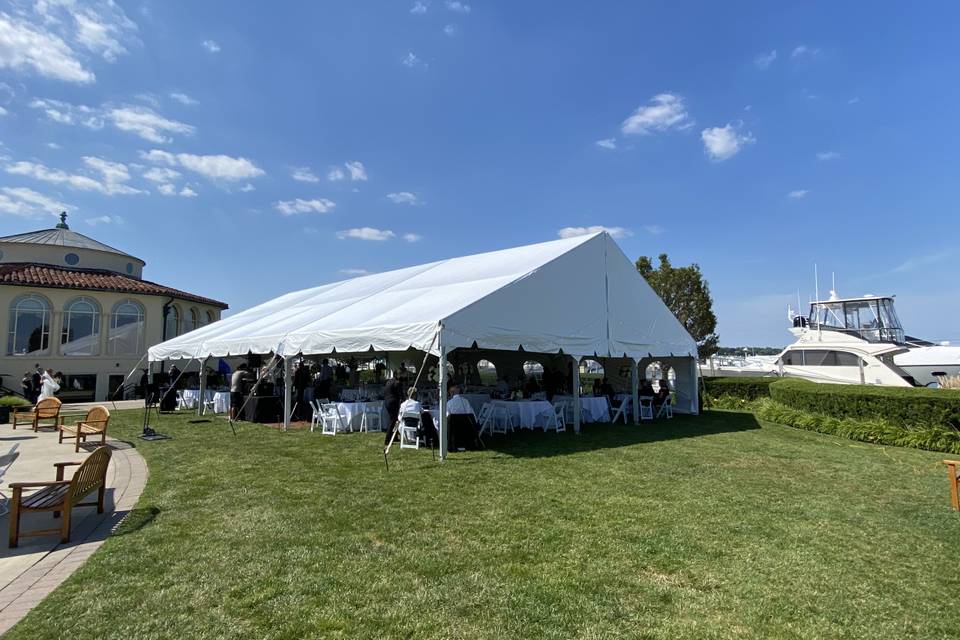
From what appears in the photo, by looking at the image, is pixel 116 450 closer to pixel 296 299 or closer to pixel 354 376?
pixel 296 299

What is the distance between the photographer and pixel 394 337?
31.6 ft

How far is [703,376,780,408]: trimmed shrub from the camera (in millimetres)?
18125

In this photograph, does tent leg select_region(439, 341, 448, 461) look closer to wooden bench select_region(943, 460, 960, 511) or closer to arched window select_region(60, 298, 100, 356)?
wooden bench select_region(943, 460, 960, 511)

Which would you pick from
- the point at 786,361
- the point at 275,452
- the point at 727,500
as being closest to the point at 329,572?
the point at 727,500

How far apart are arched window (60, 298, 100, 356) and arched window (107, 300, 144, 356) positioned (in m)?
0.54

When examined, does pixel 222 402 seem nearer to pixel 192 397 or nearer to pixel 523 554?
pixel 192 397

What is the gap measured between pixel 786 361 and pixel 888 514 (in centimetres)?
1794

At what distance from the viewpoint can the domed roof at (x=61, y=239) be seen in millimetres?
24953

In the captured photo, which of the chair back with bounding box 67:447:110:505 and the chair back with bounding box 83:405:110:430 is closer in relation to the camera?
the chair back with bounding box 67:447:110:505

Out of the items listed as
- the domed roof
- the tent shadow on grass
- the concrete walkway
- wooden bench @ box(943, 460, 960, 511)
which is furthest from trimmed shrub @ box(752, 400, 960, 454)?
the domed roof

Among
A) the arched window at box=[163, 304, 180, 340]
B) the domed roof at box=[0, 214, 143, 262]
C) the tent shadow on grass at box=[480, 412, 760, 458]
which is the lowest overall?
the tent shadow on grass at box=[480, 412, 760, 458]

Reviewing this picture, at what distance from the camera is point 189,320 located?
2691 cm

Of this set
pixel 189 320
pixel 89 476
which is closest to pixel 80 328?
pixel 189 320

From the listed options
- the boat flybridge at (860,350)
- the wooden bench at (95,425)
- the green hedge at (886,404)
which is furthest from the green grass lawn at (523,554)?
the boat flybridge at (860,350)
